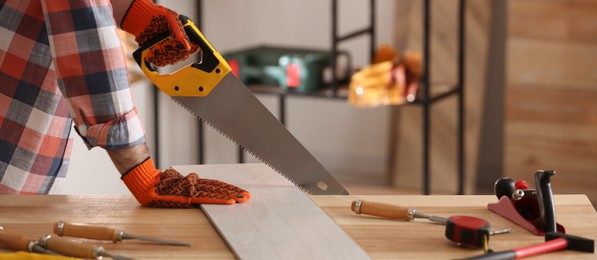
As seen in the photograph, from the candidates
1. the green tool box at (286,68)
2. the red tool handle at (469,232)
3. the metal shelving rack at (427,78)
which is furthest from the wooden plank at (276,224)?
the green tool box at (286,68)

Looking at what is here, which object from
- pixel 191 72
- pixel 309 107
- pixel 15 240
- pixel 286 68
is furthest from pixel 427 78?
pixel 15 240

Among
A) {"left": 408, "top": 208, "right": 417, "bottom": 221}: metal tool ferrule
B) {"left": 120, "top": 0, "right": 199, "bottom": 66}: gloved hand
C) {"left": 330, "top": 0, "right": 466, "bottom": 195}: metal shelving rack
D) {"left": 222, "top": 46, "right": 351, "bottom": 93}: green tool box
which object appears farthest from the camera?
{"left": 222, "top": 46, "right": 351, "bottom": 93}: green tool box

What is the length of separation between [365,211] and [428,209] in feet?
0.34

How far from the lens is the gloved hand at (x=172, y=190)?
5.49 feet

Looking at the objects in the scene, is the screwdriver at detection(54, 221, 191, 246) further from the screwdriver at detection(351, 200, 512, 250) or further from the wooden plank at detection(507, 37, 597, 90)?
the wooden plank at detection(507, 37, 597, 90)

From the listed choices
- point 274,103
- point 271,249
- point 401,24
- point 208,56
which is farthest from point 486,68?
point 271,249

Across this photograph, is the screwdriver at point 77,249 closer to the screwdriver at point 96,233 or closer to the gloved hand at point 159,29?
the screwdriver at point 96,233

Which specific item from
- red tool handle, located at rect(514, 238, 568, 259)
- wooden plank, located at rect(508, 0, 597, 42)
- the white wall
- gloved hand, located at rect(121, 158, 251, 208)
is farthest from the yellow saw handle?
the white wall

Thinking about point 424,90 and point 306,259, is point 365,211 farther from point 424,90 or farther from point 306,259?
point 424,90

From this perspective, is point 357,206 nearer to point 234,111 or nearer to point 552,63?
point 234,111

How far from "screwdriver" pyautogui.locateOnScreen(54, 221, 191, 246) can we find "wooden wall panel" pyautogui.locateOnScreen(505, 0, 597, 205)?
3.13 metres

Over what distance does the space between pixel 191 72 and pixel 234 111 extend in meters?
0.12

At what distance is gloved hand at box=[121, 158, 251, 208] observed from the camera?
1.67m

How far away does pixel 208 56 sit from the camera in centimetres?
176
